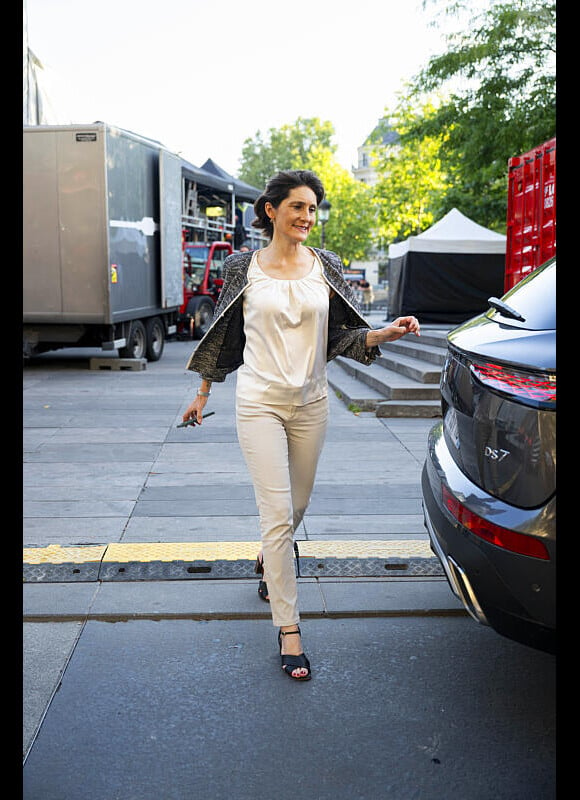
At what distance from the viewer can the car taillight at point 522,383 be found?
2611 millimetres

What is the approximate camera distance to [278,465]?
A: 3693mm

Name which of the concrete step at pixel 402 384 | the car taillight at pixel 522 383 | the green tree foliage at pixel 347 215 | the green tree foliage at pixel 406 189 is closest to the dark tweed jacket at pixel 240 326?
the car taillight at pixel 522 383

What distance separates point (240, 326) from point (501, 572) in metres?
1.76

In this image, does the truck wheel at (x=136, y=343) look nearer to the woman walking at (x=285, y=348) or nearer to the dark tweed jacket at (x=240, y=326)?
the dark tweed jacket at (x=240, y=326)

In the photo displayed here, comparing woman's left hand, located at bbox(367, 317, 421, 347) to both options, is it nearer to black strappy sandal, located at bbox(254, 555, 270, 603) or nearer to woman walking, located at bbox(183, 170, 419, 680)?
woman walking, located at bbox(183, 170, 419, 680)

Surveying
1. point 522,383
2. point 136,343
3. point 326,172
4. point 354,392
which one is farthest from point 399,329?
point 326,172

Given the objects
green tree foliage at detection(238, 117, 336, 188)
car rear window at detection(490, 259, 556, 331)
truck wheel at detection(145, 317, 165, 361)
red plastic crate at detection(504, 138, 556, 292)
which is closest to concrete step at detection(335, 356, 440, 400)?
red plastic crate at detection(504, 138, 556, 292)

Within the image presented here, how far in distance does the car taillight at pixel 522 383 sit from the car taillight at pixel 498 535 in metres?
0.39

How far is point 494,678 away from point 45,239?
450 inches

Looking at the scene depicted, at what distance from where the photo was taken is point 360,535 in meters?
5.32

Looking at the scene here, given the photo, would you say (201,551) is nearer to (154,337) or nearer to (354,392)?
(354,392)

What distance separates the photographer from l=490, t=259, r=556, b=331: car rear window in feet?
9.76
